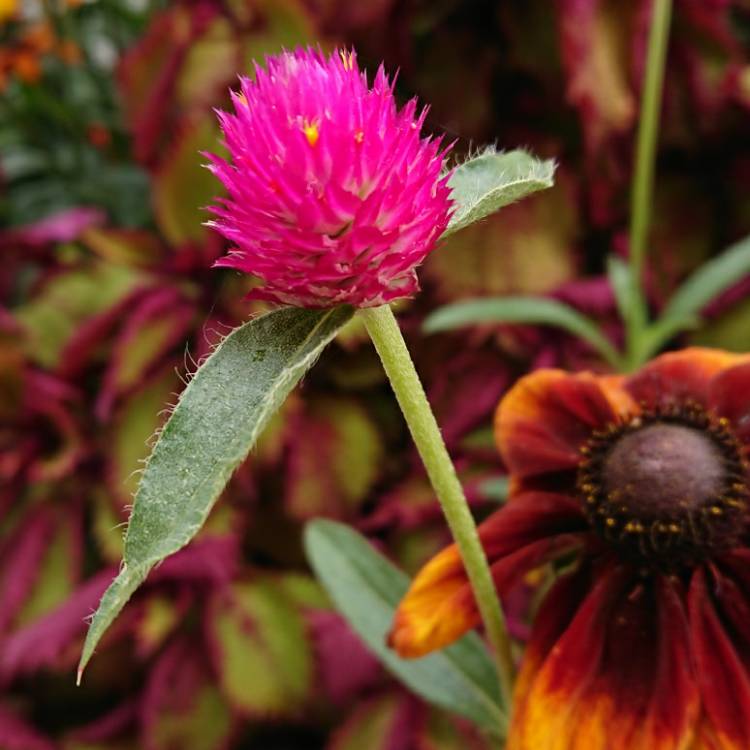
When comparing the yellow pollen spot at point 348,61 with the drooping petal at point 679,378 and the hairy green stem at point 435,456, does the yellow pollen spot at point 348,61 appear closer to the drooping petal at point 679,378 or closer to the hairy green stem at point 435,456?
the hairy green stem at point 435,456

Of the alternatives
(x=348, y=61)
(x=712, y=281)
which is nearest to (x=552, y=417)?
(x=348, y=61)

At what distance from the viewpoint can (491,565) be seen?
0.32 meters

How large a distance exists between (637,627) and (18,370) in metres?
0.66

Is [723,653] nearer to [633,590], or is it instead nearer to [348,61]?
[633,590]

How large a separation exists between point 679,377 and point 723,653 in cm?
13

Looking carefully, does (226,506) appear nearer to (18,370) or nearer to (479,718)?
(18,370)

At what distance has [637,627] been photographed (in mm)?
294

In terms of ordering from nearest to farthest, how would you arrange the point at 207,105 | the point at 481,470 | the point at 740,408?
the point at 740,408
the point at 481,470
the point at 207,105

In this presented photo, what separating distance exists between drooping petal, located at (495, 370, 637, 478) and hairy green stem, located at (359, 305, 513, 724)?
8 centimetres

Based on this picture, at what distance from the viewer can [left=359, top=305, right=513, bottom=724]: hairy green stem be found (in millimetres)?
237

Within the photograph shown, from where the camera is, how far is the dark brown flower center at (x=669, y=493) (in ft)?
0.95

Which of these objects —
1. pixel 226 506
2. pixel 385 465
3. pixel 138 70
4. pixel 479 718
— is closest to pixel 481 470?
pixel 385 465

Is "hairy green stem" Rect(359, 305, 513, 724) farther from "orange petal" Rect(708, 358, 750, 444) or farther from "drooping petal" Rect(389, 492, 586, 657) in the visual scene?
"orange petal" Rect(708, 358, 750, 444)

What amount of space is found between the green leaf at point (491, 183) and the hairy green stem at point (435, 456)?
0.10 feet
